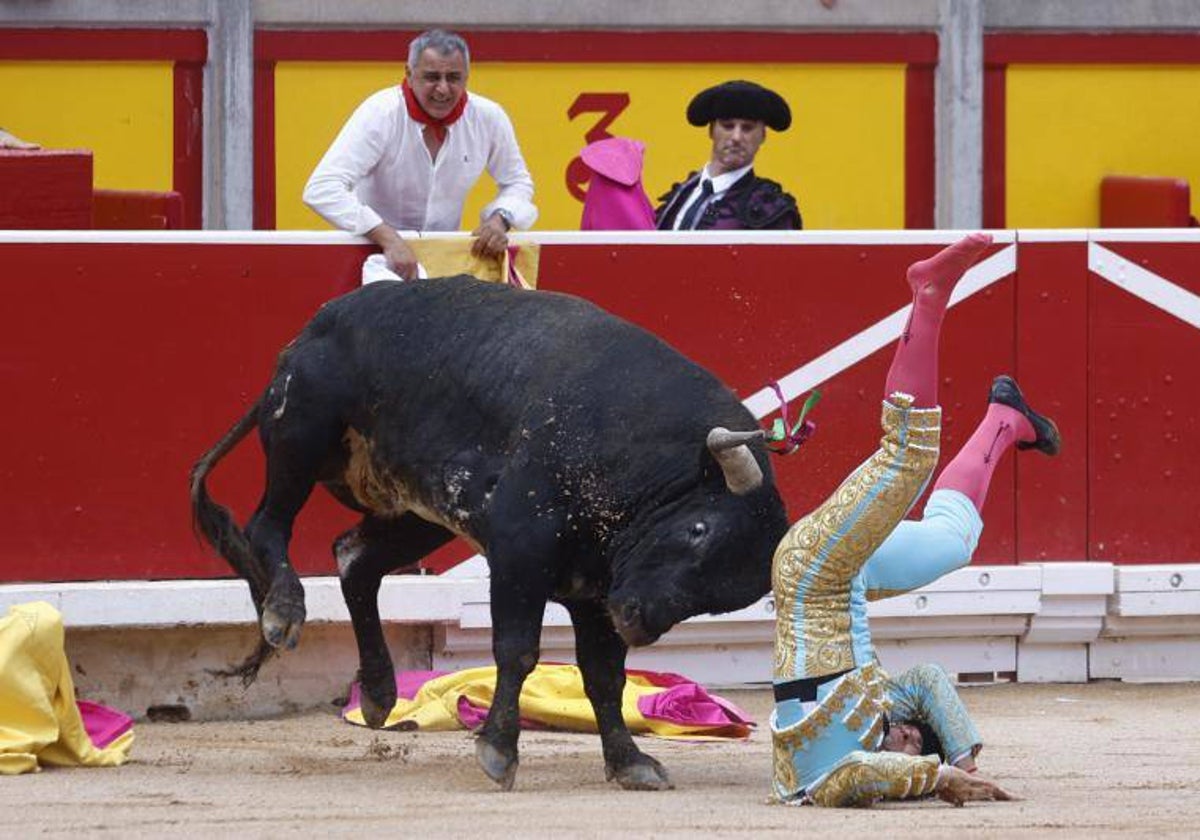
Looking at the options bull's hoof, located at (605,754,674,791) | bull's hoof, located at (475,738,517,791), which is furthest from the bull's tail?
bull's hoof, located at (605,754,674,791)

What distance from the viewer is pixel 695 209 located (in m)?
9.80

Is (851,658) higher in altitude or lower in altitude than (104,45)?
lower

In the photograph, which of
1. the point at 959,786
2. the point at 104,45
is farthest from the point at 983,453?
the point at 104,45

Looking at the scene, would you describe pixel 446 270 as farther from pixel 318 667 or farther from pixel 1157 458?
pixel 1157 458

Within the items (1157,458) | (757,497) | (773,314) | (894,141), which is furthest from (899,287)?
(894,141)

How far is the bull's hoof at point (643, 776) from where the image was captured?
287 inches

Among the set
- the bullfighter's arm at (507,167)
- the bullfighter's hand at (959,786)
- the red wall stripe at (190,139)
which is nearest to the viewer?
the bullfighter's hand at (959,786)

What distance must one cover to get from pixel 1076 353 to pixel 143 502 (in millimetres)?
3114

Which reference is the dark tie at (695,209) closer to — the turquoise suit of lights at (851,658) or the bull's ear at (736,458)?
the bull's ear at (736,458)

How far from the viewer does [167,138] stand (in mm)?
13227

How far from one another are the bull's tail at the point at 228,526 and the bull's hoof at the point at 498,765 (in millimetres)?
1158

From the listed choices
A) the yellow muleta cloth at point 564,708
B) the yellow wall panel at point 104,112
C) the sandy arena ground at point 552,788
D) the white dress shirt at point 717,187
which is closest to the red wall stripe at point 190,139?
the yellow wall panel at point 104,112

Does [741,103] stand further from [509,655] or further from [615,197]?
[509,655]

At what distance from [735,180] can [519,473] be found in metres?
2.79
